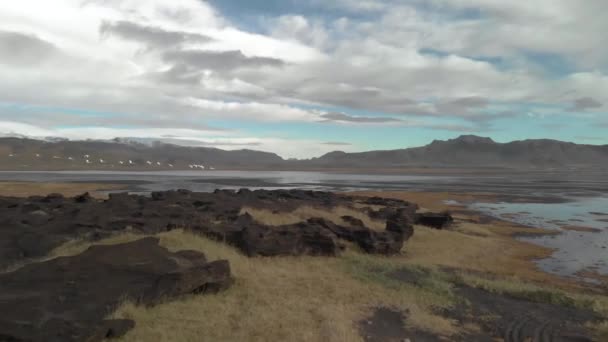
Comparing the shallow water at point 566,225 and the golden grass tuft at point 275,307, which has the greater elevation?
the golden grass tuft at point 275,307

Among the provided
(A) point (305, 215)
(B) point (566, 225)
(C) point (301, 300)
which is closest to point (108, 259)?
(C) point (301, 300)

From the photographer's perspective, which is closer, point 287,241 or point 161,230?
point 287,241

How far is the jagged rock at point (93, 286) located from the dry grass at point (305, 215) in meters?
15.6

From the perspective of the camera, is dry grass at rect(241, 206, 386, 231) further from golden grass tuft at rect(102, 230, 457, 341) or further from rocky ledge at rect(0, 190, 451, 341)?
golden grass tuft at rect(102, 230, 457, 341)

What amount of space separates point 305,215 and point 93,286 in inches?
921

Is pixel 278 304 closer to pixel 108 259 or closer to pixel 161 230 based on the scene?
pixel 108 259

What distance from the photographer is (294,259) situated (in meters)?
20.4

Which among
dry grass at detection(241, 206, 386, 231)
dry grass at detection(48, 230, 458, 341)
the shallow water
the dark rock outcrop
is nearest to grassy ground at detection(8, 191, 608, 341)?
dry grass at detection(48, 230, 458, 341)

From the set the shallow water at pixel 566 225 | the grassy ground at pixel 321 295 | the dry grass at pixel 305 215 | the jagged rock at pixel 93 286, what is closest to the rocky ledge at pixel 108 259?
the jagged rock at pixel 93 286

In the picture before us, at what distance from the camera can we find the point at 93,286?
11875mm

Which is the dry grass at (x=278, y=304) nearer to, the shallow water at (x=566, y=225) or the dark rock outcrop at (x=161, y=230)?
the dark rock outcrop at (x=161, y=230)

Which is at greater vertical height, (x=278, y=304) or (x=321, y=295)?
(x=278, y=304)

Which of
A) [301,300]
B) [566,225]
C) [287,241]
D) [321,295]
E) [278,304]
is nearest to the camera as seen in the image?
[278,304]

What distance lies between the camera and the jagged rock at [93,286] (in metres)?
9.33
